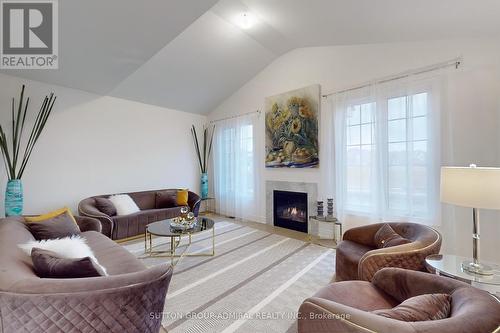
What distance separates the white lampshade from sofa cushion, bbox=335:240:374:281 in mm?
932

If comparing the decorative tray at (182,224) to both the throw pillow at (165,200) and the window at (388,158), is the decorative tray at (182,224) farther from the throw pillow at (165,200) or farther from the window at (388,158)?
the window at (388,158)

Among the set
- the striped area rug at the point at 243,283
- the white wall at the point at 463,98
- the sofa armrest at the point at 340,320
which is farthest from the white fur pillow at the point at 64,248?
the white wall at the point at 463,98

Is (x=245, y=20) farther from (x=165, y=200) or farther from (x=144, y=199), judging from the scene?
(x=144, y=199)

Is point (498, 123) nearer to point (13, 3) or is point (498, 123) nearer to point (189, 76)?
point (189, 76)

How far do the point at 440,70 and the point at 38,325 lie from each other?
435 cm

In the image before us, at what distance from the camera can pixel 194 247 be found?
3564mm

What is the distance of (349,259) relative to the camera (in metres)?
2.23

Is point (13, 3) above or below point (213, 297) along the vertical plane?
above

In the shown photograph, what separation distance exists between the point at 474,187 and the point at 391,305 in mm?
966

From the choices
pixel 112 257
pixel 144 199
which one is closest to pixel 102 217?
pixel 144 199

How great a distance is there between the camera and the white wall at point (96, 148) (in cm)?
379

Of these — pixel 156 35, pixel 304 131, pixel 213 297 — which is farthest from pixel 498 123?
pixel 156 35

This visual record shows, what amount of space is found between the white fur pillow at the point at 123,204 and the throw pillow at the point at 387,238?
3.91 meters

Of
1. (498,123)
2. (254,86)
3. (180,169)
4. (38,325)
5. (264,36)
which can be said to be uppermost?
(264,36)
